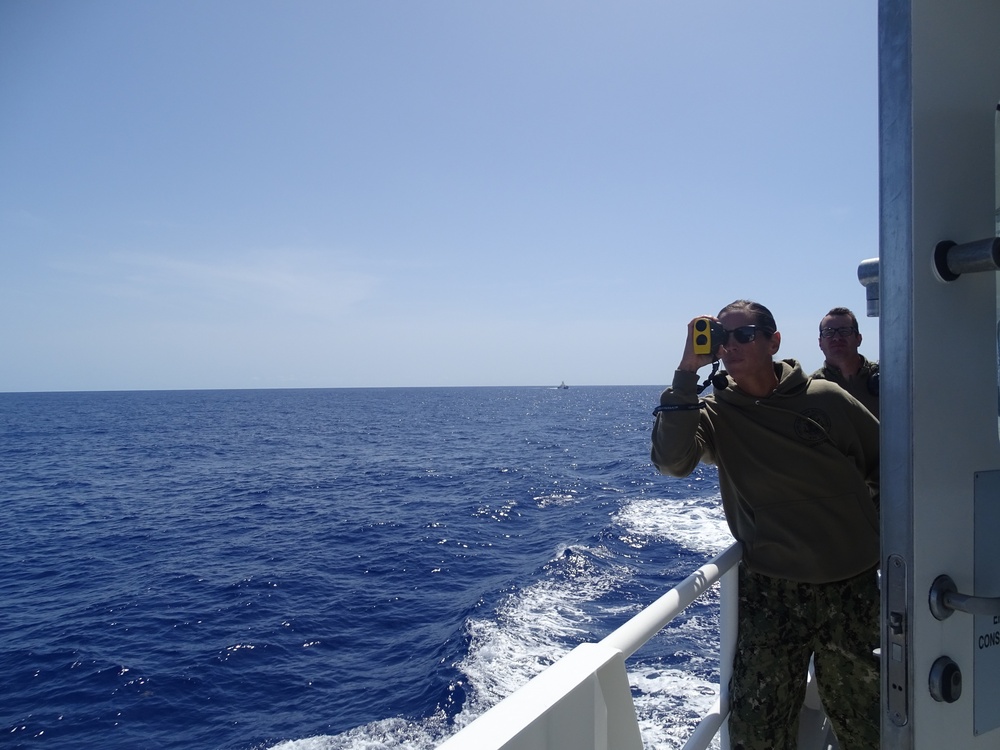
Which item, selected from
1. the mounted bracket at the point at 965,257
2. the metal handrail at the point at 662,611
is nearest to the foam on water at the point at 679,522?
the metal handrail at the point at 662,611

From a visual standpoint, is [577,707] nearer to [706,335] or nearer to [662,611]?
[662,611]

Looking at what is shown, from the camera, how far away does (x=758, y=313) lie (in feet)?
7.19

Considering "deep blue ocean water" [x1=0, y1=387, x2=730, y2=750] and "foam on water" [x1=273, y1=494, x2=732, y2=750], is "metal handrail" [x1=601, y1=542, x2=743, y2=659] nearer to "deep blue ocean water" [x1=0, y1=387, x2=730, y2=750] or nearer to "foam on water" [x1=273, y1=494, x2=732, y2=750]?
"foam on water" [x1=273, y1=494, x2=732, y2=750]

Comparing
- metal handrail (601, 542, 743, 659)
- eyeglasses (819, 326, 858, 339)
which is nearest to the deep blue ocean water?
eyeglasses (819, 326, 858, 339)

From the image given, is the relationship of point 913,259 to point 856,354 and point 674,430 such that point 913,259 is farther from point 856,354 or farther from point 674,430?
point 856,354

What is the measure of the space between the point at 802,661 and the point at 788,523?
1.56 feet

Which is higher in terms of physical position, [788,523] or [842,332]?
[842,332]

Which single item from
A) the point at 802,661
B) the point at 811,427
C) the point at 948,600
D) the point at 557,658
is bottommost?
the point at 557,658

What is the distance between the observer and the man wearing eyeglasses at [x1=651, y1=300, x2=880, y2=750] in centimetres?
201

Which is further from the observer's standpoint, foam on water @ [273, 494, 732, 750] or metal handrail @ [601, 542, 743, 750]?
foam on water @ [273, 494, 732, 750]

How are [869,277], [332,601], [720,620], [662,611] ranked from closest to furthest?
[662,611] < [869,277] < [720,620] < [332,601]

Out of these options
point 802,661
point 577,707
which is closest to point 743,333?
point 802,661

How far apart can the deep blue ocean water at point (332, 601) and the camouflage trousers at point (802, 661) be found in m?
4.16

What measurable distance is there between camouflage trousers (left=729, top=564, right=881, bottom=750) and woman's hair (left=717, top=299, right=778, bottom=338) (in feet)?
2.88
